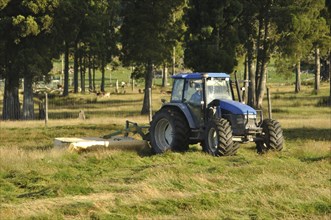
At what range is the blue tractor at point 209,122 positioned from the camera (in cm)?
1552

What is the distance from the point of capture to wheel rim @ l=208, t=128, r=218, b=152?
50.8 ft

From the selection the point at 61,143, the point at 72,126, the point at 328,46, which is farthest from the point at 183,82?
the point at 328,46

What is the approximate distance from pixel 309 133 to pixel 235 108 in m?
8.01

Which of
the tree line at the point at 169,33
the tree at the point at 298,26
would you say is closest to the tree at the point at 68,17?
the tree line at the point at 169,33

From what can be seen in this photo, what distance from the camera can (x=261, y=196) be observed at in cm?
923

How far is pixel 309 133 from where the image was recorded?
22656mm

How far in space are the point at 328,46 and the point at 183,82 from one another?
2772 cm

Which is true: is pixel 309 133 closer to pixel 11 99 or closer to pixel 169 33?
pixel 169 33

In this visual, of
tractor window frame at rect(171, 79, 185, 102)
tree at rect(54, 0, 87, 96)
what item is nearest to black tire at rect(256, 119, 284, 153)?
tractor window frame at rect(171, 79, 185, 102)

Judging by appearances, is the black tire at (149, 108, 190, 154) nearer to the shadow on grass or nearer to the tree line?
the shadow on grass

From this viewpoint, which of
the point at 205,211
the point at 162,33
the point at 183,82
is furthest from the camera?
the point at 162,33

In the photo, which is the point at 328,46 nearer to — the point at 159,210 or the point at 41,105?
the point at 41,105

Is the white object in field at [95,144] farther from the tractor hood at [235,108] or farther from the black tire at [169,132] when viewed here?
the tractor hood at [235,108]

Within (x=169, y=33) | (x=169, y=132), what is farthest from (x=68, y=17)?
(x=169, y=132)
